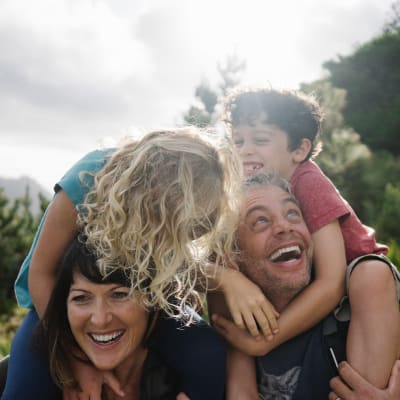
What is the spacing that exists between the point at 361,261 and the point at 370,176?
8.48 meters

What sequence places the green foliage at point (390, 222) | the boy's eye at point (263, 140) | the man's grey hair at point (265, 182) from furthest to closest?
the green foliage at point (390, 222) → the boy's eye at point (263, 140) → the man's grey hair at point (265, 182)

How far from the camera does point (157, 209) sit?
77.5 inches

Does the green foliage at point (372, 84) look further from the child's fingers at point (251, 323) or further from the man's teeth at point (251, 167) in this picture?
the child's fingers at point (251, 323)

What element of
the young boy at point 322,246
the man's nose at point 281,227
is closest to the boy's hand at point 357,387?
the young boy at point 322,246

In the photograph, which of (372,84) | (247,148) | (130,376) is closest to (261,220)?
(247,148)

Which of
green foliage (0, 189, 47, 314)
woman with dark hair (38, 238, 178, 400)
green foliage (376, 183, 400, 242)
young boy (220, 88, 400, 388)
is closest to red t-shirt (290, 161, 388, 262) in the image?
young boy (220, 88, 400, 388)

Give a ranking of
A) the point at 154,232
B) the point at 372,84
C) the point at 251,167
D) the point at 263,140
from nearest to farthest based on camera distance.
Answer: the point at 154,232
the point at 251,167
the point at 263,140
the point at 372,84

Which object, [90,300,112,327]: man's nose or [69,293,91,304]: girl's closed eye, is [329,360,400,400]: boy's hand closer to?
[90,300,112,327]: man's nose

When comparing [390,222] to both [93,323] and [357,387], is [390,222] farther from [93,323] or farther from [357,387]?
[93,323]

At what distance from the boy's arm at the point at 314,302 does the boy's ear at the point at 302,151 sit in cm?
62

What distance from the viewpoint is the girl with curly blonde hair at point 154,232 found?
6.40ft

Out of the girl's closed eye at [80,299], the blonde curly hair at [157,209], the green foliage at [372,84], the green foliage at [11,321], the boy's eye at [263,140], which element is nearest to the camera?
the blonde curly hair at [157,209]

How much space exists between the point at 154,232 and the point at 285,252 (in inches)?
25.3

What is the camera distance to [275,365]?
87.7 inches
